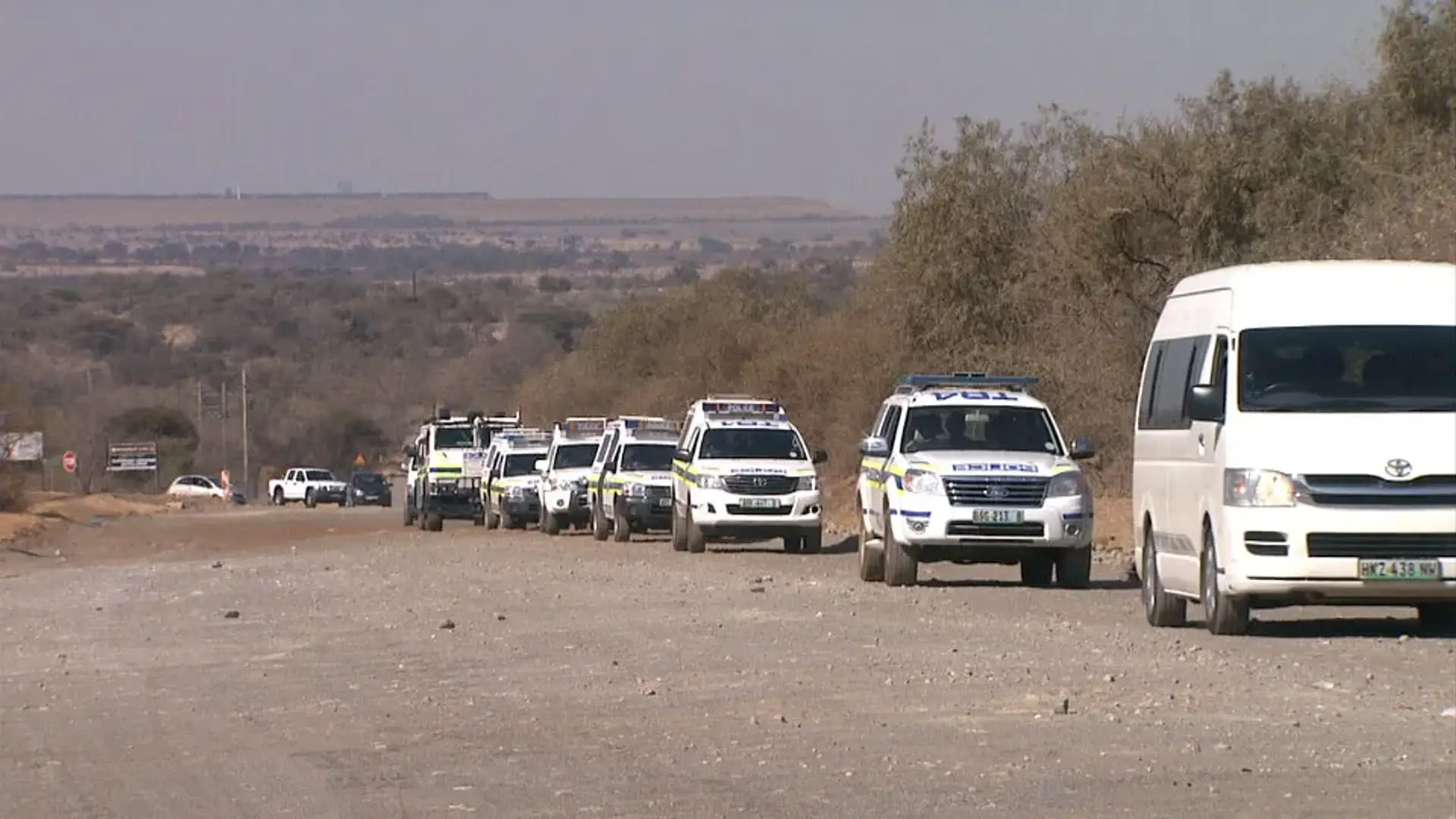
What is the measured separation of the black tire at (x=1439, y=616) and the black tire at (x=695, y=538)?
15.1 m

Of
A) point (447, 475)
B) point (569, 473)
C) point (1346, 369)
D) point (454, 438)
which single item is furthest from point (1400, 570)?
point (454, 438)

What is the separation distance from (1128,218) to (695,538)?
1029 centimetres

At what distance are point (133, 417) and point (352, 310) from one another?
196 feet

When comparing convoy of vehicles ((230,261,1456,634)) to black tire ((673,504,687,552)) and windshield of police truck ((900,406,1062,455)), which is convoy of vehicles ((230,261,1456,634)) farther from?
black tire ((673,504,687,552))

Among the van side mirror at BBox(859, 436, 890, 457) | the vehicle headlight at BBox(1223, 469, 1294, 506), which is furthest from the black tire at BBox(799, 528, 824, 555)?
the vehicle headlight at BBox(1223, 469, 1294, 506)

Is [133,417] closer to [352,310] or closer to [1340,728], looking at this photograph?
[352,310]

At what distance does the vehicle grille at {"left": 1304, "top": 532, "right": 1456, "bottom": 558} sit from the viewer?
51.8 feet

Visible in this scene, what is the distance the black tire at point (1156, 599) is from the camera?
18094 mm

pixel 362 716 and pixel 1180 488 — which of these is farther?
pixel 1180 488

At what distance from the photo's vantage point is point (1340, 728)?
1190cm

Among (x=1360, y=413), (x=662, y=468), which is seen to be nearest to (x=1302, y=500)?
(x=1360, y=413)

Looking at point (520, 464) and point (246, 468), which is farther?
point (246, 468)

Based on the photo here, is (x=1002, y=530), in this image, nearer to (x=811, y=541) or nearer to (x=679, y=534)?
(x=811, y=541)

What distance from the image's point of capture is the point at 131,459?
110688 mm
